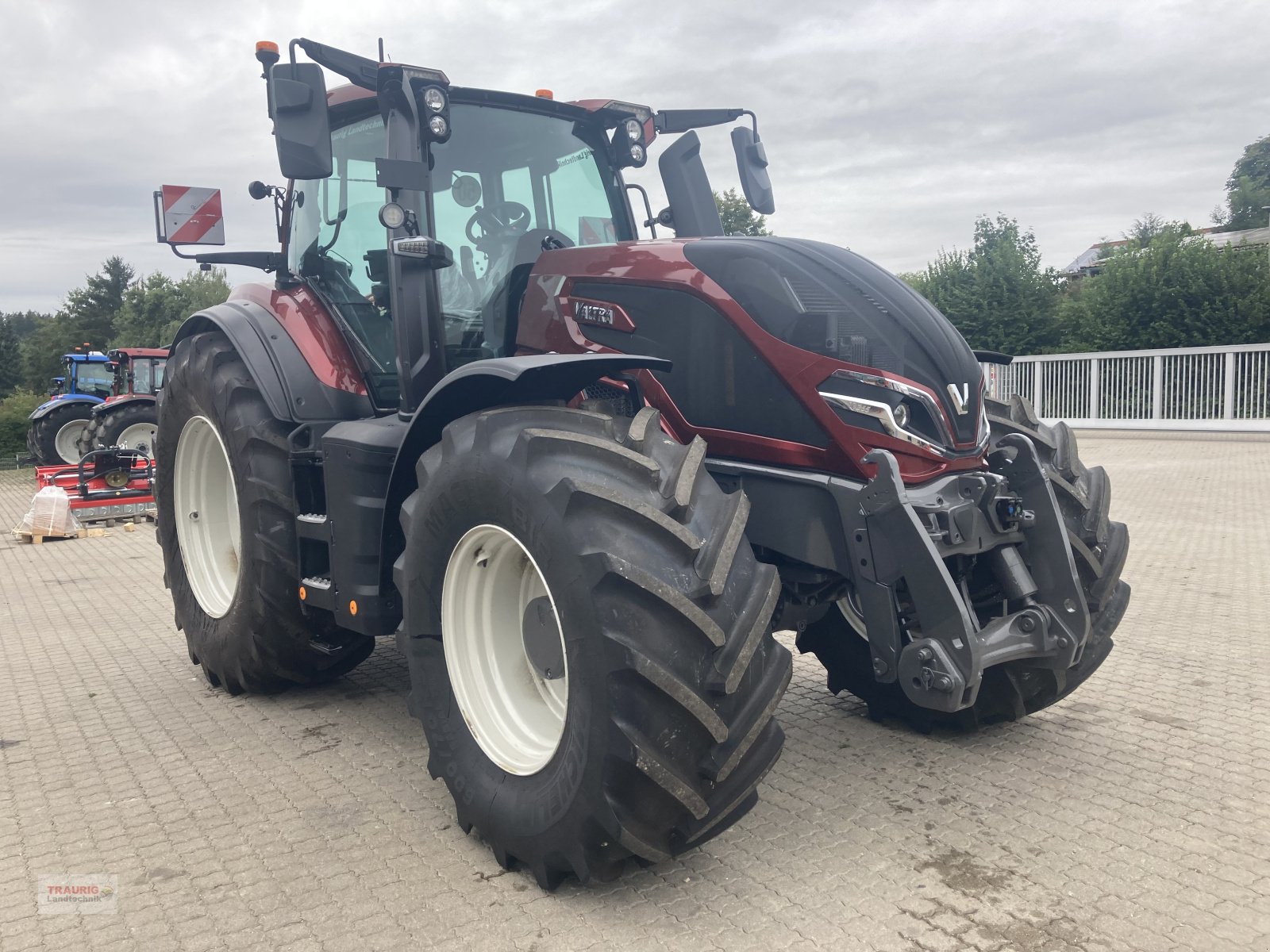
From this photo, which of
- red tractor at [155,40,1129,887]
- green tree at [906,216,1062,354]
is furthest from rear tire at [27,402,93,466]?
green tree at [906,216,1062,354]

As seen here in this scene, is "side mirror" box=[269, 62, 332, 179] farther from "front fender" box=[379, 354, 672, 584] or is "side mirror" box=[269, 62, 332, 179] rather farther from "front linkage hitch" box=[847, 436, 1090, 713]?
"front linkage hitch" box=[847, 436, 1090, 713]

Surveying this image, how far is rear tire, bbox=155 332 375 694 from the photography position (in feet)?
13.5

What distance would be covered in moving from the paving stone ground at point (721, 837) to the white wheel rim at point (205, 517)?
1.75 ft

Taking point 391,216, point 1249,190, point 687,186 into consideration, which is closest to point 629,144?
point 687,186

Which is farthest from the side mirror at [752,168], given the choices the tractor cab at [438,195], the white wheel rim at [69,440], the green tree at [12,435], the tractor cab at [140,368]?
the green tree at [12,435]

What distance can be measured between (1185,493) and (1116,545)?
977 centimetres

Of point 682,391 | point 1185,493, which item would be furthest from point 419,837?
point 1185,493

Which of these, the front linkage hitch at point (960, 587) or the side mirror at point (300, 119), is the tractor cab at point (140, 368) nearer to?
the side mirror at point (300, 119)

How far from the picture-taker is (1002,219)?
1417 inches

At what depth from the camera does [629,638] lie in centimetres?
245

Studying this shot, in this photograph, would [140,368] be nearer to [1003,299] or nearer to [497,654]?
[497,654]

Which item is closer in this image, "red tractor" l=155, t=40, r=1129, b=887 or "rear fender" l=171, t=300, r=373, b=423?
"red tractor" l=155, t=40, r=1129, b=887

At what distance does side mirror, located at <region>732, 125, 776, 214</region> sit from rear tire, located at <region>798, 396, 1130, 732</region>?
1.34 metres

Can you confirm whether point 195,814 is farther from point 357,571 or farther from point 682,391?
point 682,391
